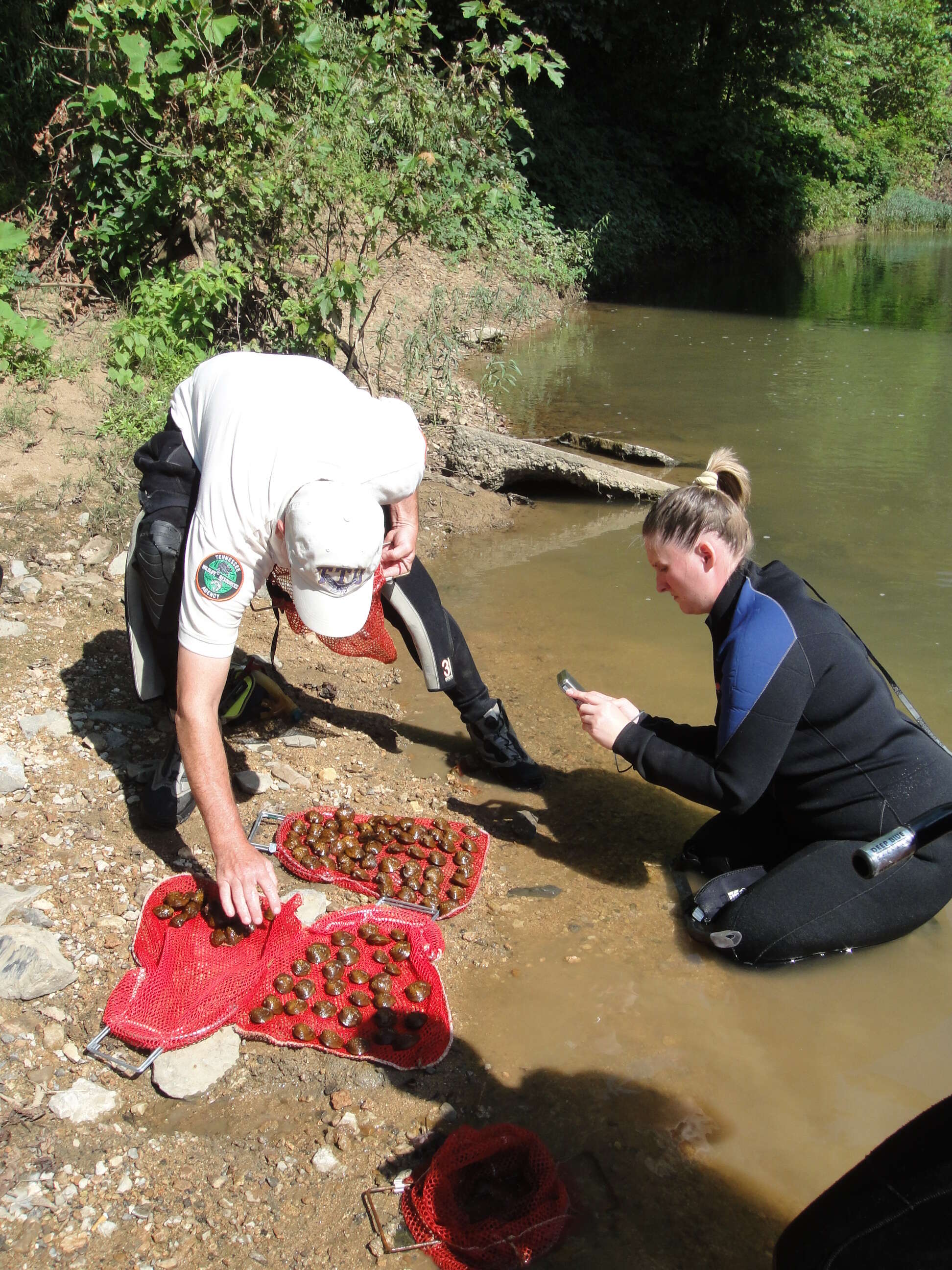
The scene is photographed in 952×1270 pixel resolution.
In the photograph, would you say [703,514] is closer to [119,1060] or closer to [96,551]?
[119,1060]

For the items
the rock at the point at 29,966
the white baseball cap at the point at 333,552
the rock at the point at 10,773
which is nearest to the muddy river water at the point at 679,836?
the rock at the point at 29,966

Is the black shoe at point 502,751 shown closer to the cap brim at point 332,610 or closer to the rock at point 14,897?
the cap brim at point 332,610

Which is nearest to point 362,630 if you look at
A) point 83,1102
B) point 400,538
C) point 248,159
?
point 400,538

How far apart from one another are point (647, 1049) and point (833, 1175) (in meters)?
0.55

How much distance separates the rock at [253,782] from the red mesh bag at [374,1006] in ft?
2.61

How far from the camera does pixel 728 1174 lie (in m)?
2.42

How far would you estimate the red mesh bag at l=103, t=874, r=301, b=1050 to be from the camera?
2.62m

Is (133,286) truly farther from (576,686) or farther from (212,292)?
(576,686)

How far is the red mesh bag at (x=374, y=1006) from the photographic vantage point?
8.75 feet

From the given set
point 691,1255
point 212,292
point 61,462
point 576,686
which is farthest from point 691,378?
point 691,1255

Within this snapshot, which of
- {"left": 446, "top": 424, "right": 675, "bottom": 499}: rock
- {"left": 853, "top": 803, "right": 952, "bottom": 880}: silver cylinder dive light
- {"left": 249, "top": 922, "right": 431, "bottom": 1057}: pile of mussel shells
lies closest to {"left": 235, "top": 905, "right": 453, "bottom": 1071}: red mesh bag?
{"left": 249, "top": 922, "right": 431, "bottom": 1057}: pile of mussel shells

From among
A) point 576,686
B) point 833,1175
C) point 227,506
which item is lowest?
point 833,1175

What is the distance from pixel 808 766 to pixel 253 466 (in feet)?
6.21

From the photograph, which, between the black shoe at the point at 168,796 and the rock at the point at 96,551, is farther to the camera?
the rock at the point at 96,551
